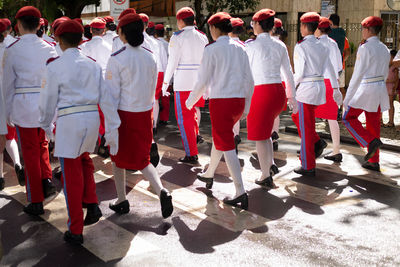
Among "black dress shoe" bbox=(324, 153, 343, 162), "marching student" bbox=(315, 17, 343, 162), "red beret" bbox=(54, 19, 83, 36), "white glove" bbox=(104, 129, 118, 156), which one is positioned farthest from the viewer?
"black dress shoe" bbox=(324, 153, 343, 162)

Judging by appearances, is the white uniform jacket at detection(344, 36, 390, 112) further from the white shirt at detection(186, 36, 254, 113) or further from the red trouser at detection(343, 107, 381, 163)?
the white shirt at detection(186, 36, 254, 113)

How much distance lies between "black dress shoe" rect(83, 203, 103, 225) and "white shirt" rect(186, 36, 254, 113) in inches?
64.8

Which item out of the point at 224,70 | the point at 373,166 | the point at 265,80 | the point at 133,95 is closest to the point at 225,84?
the point at 224,70

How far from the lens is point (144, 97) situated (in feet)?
16.6

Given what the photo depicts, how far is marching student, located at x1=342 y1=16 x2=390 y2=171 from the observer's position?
6.94m

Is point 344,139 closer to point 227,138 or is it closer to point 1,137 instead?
point 227,138

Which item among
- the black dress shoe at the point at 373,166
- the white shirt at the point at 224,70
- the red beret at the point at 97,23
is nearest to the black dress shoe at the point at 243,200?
the white shirt at the point at 224,70

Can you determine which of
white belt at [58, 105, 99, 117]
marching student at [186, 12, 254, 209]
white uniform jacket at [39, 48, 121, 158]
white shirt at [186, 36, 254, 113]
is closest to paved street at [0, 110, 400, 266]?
marching student at [186, 12, 254, 209]

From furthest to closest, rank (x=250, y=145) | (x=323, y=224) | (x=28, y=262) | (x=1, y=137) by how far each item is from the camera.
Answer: (x=250, y=145) < (x=1, y=137) < (x=323, y=224) < (x=28, y=262)

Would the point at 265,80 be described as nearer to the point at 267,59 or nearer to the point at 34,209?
the point at 267,59

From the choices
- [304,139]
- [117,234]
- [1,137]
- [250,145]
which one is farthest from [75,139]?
[250,145]

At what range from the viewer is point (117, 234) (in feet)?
16.0

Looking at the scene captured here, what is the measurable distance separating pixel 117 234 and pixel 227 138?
153cm

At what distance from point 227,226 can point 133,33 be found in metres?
2.07
